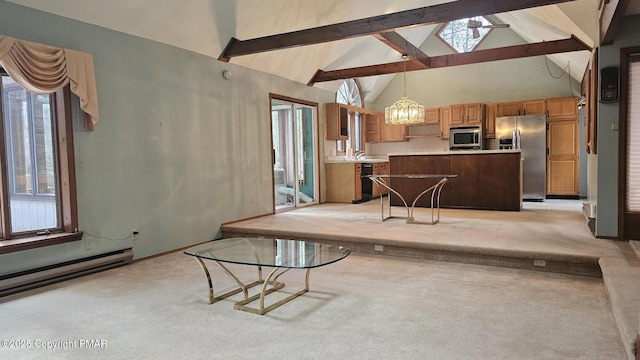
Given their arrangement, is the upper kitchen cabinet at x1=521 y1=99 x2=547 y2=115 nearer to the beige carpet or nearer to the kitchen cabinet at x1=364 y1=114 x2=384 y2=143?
the kitchen cabinet at x1=364 y1=114 x2=384 y2=143

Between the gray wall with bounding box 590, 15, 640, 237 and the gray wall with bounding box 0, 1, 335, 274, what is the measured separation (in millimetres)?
4299

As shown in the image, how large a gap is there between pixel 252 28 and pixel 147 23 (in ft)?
4.75

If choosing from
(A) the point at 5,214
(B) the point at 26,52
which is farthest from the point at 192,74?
(A) the point at 5,214

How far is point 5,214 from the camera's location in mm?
3465

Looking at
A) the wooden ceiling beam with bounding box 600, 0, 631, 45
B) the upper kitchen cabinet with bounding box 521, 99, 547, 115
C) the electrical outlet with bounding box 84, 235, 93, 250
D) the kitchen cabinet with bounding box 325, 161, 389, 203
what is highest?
the wooden ceiling beam with bounding box 600, 0, 631, 45

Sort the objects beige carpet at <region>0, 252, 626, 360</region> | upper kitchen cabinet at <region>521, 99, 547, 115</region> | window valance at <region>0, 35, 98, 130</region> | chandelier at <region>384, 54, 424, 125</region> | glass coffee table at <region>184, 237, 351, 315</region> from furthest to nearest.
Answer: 1. upper kitchen cabinet at <region>521, 99, 547, 115</region>
2. chandelier at <region>384, 54, 424, 125</region>
3. window valance at <region>0, 35, 98, 130</region>
4. glass coffee table at <region>184, 237, 351, 315</region>
5. beige carpet at <region>0, 252, 626, 360</region>

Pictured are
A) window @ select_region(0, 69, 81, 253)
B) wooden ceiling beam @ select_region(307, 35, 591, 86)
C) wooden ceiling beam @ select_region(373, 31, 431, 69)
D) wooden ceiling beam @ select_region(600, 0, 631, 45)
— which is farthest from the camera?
wooden ceiling beam @ select_region(307, 35, 591, 86)

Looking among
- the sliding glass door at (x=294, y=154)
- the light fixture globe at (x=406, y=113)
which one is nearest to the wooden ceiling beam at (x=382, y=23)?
the sliding glass door at (x=294, y=154)

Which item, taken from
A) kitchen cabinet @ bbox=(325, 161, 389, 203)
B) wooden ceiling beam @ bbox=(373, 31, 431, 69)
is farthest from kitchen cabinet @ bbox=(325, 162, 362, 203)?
wooden ceiling beam @ bbox=(373, 31, 431, 69)

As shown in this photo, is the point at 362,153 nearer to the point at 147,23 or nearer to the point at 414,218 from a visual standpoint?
the point at 414,218

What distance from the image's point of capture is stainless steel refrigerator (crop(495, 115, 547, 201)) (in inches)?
305

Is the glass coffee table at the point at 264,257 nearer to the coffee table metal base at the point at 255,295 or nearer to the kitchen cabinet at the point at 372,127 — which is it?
the coffee table metal base at the point at 255,295

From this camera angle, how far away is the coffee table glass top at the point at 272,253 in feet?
9.18

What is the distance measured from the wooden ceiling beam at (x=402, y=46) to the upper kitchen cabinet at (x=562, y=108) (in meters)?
3.26
